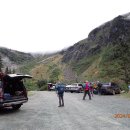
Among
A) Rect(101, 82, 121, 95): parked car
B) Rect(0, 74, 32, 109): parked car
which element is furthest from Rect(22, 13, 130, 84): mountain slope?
Rect(0, 74, 32, 109): parked car

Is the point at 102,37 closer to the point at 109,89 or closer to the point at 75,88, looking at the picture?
the point at 75,88

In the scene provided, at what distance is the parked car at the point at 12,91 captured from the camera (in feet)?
53.6

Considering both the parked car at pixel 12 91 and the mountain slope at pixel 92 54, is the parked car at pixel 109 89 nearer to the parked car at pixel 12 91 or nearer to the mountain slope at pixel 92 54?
the parked car at pixel 12 91

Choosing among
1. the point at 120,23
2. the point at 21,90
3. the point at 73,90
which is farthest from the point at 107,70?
the point at 120,23

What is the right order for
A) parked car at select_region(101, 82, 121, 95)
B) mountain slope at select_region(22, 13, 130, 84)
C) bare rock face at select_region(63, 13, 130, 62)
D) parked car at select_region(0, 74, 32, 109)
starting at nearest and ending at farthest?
parked car at select_region(0, 74, 32, 109) → parked car at select_region(101, 82, 121, 95) → mountain slope at select_region(22, 13, 130, 84) → bare rock face at select_region(63, 13, 130, 62)

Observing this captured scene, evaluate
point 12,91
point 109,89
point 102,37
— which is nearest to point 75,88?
point 109,89

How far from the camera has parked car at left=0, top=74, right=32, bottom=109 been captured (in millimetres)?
16328

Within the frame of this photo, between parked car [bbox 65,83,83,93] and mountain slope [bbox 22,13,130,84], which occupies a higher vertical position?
mountain slope [bbox 22,13,130,84]

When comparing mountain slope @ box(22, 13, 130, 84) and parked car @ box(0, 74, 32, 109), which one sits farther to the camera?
mountain slope @ box(22, 13, 130, 84)

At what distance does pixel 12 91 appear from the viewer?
18234 millimetres

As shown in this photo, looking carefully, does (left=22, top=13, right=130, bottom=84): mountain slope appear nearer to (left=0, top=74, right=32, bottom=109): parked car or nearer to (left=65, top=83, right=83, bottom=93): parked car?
(left=65, top=83, right=83, bottom=93): parked car

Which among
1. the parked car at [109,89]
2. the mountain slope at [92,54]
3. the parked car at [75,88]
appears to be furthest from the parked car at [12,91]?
the mountain slope at [92,54]

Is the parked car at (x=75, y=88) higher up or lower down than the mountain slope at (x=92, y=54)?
lower down

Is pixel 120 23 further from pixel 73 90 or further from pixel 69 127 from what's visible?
pixel 69 127
